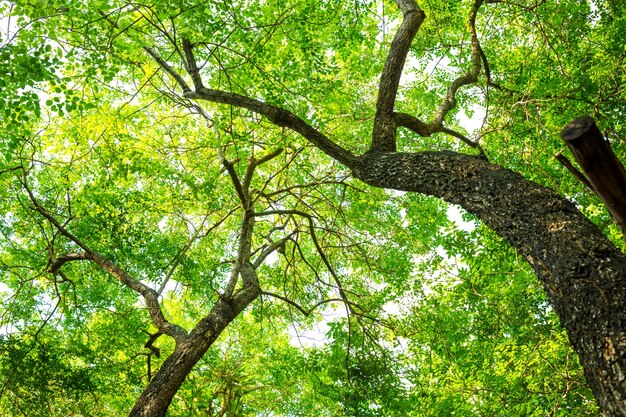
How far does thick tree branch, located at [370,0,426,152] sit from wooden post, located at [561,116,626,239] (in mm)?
2442

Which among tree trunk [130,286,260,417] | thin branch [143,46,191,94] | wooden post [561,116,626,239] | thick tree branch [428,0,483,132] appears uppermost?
thin branch [143,46,191,94]

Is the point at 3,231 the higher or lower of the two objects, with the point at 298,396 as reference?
higher

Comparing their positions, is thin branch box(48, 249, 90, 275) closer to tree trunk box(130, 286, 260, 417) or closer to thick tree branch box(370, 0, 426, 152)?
tree trunk box(130, 286, 260, 417)

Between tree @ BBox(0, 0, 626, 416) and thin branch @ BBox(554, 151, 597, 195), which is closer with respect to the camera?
thin branch @ BBox(554, 151, 597, 195)

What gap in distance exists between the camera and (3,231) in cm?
830

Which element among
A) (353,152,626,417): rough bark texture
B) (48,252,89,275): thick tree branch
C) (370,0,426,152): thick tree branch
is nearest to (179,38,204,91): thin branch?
(370,0,426,152): thick tree branch

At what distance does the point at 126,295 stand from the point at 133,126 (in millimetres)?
3815

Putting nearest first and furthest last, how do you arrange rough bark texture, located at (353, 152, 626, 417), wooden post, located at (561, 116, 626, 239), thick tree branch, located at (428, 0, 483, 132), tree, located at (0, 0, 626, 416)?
wooden post, located at (561, 116, 626, 239), rough bark texture, located at (353, 152, 626, 417), tree, located at (0, 0, 626, 416), thick tree branch, located at (428, 0, 483, 132)

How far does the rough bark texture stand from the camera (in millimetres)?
1810

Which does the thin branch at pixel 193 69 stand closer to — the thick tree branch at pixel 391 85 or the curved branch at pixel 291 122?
the curved branch at pixel 291 122

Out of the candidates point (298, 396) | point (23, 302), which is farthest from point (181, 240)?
point (298, 396)

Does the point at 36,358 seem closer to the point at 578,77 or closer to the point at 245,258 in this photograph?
the point at 245,258

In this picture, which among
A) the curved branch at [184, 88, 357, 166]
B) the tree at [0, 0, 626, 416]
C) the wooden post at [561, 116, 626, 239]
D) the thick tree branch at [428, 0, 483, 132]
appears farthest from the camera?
the thick tree branch at [428, 0, 483, 132]

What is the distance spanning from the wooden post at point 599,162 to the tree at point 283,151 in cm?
54
